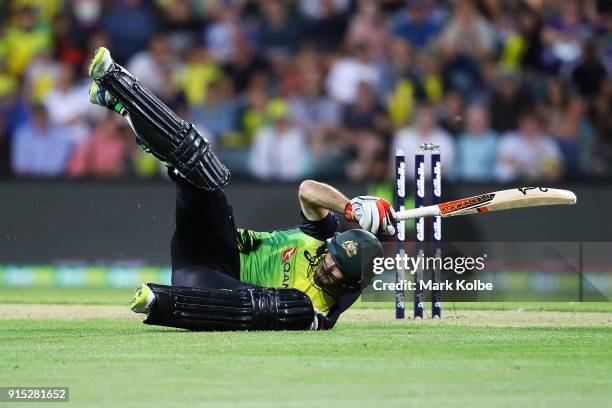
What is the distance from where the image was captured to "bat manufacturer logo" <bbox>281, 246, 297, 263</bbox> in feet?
28.1

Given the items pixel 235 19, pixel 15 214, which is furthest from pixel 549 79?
pixel 15 214

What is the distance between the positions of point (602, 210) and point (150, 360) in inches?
312

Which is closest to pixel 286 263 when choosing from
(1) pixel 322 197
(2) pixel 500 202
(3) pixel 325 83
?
(1) pixel 322 197

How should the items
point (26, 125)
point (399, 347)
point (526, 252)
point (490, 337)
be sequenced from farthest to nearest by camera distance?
1. point (26, 125)
2. point (526, 252)
3. point (490, 337)
4. point (399, 347)

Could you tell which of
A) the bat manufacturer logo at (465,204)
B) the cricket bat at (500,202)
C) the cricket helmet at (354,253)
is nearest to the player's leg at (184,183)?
the cricket helmet at (354,253)

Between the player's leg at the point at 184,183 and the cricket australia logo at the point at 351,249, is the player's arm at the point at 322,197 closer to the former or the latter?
the cricket australia logo at the point at 351,249

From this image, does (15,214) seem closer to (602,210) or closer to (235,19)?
(235,19)

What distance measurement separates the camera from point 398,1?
51.0 ft

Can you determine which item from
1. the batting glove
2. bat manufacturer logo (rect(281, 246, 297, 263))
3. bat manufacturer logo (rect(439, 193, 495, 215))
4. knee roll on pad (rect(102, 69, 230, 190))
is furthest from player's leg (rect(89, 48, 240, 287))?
bat manufacturer logo (rect(439, 193, 495, 215))

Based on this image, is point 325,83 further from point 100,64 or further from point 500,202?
point 100,64

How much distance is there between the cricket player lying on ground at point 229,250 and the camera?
8070 millimetres

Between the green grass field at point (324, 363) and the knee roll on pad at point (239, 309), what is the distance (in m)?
0.10

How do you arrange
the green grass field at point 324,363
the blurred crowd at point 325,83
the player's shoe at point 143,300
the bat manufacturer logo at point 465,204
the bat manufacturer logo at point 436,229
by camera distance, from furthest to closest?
the blurred crowd at point 325,83
the bat manufacturer logo at point 436,229
the bat manufacturer logo at point 465,204
the player's shoe at point 143,300
the green grass field at point 324,363

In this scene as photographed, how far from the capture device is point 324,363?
21.8ft
